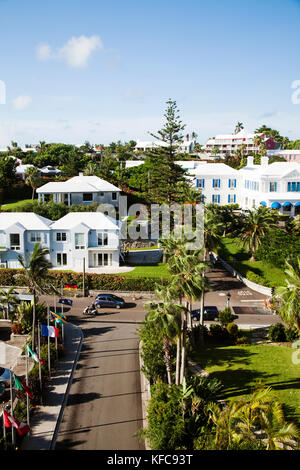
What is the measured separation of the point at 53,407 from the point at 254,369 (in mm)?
11520

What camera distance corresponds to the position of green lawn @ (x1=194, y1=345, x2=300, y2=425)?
2111 centimetres

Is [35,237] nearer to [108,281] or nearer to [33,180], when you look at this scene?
[108,281]

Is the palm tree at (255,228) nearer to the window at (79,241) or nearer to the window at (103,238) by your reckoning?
the window at (103,238)

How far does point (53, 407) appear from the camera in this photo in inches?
824

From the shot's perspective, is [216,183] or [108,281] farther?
[216,183]

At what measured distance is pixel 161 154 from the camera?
5041 centimetres

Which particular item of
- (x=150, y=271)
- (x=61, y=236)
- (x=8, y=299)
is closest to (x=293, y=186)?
(x=150, y=271)

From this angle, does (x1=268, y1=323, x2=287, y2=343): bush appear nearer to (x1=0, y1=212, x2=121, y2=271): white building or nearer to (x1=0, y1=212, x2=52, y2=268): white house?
(x1=0, y1=212, x2=121, y2=271): white building

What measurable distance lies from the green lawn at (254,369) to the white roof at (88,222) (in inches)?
791

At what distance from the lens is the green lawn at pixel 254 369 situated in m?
21.1

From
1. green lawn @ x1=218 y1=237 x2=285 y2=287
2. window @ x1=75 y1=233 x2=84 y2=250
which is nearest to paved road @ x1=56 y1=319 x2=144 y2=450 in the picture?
window @ x1=75 y1=233 x2=84 y2=250

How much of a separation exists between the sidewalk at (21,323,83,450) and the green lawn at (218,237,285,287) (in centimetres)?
2009
